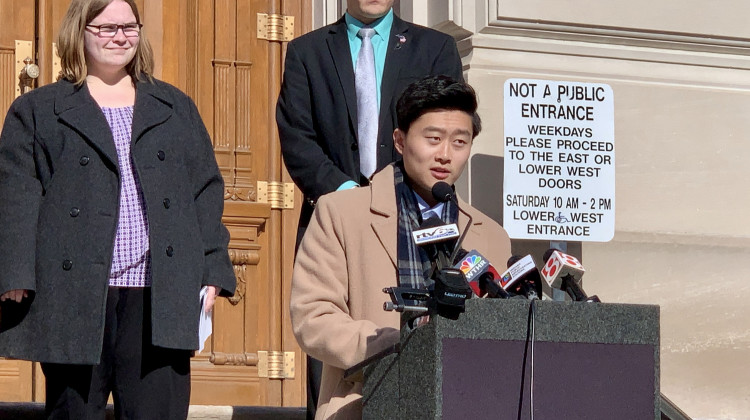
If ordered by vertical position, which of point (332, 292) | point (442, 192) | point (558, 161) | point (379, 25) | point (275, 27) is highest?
point (275, 27)

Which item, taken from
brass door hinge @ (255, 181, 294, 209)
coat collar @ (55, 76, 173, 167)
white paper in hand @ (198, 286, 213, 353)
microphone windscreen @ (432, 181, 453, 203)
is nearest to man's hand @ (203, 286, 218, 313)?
white paper in hand @ (198, 286, 213, 353)

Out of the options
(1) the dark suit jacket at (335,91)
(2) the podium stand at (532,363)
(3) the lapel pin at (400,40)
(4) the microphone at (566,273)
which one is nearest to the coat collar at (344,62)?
(1) the dark suit jacket at (335,91)

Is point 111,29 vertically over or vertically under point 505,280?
over

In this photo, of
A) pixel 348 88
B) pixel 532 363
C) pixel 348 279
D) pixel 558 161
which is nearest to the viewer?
pixel 532 363

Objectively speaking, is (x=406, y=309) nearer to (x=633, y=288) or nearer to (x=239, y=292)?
(x=633, y=288)

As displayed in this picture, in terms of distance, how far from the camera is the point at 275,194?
794cm

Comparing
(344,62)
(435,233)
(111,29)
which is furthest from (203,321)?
(344,62)

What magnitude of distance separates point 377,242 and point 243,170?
3.81 metres

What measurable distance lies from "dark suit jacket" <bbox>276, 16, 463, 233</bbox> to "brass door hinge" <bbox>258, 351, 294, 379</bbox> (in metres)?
2.51

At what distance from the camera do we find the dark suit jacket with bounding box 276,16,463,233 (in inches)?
210

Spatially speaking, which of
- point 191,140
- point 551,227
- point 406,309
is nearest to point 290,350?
point 551,227

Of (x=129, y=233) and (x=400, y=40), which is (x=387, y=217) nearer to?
(x=129, y=233)

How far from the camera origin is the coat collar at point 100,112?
448 cm

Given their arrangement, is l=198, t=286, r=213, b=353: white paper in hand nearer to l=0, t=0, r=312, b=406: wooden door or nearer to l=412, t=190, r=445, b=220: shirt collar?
l=412, t=190, r=445, b=220: shirt collar
